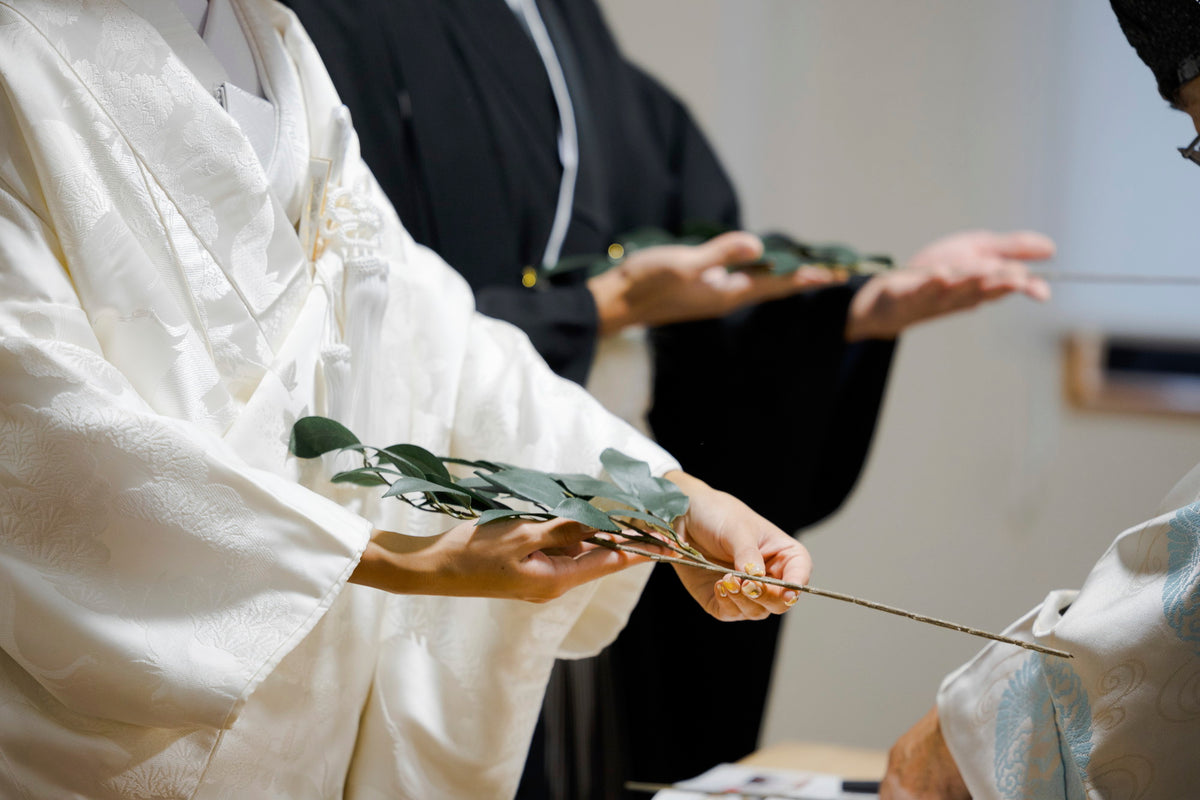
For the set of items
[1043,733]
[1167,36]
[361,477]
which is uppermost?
[1167,36]

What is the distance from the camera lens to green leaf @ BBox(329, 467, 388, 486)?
2.24 feet

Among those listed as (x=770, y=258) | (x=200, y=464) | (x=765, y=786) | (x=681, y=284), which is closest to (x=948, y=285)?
(x=770, y=258)

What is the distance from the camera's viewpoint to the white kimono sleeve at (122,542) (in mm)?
577

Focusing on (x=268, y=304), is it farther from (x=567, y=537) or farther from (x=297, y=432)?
(x=567, y=537)

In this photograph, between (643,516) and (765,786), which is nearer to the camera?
(643,516)

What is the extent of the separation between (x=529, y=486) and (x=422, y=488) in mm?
61

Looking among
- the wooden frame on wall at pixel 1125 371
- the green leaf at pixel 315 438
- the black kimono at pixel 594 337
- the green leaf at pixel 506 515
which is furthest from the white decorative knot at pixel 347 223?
the wooden frame on wall at pixel 1125 371

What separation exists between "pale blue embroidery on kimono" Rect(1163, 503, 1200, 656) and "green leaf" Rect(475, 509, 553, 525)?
1.13 ft

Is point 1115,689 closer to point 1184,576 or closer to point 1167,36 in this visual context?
point 1184,576

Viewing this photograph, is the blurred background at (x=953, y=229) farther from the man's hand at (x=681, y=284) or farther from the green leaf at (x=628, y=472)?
the green leaf at (x=628, y=472)

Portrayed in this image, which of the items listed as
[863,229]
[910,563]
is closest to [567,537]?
[910,563]

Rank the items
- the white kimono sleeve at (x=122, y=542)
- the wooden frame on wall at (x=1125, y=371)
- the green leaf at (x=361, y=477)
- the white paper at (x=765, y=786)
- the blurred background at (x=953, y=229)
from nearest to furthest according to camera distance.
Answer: the white kimono sleeve at (x=122, y=542), the green leaf at (x=361, y=477), the white paper at (x=765, y=786), the blurred background at (x=953, y=229), the wooden frame on wall at (x=1125, y=371)

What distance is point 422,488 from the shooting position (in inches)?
25.0

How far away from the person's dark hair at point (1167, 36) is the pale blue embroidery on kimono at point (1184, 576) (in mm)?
245
